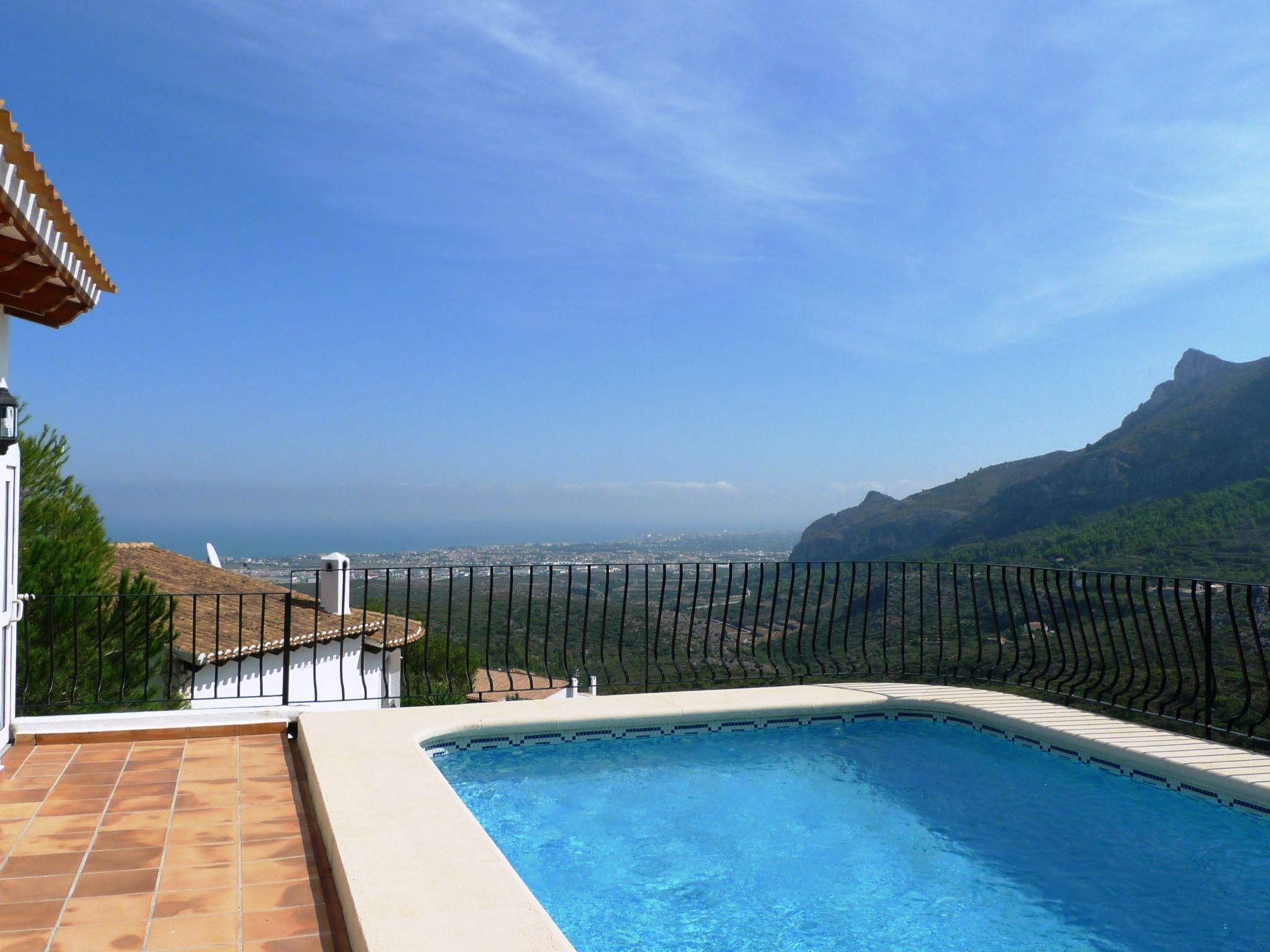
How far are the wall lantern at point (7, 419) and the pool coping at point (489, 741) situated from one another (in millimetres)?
2050

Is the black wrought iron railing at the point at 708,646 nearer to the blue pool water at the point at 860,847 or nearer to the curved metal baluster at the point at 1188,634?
the curved metal baluster at the point at 1188,634

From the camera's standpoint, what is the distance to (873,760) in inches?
204

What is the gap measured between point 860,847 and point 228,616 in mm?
13873

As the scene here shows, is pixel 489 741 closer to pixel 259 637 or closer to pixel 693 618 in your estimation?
pixel 693 618

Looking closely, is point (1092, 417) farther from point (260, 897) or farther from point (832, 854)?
point (260, 897)

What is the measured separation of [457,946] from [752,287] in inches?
895

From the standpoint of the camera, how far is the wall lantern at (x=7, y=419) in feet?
12.7

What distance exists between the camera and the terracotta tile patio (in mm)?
2432

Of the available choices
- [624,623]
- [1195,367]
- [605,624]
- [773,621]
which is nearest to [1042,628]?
[773,621]

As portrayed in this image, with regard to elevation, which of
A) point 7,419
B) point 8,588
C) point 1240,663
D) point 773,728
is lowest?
point 773,728

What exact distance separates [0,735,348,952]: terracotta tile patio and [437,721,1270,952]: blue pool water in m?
1.02

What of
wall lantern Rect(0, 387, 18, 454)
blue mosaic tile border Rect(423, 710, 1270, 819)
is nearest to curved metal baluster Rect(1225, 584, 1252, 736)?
blue mosaic tile border Rect(423, 710, 1270, 819)

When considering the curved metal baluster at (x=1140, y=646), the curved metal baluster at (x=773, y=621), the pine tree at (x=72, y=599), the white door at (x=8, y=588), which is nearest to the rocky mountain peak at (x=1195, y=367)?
the curved metal baluster at (x=1140, y=646)

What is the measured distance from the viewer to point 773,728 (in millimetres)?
5590
